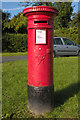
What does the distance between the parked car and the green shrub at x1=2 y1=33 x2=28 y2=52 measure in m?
5.68

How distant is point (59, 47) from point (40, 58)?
→ 370 inches

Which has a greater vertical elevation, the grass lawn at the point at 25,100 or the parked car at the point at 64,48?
the parked car at the point at 64,48

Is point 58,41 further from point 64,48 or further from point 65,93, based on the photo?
point 65,93

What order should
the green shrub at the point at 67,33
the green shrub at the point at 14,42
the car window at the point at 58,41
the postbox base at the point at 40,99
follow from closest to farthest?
the postbox base at the point at 40,99, the car window at the point at 58,41, the green shrub at the point at 14,42, the green shrub at the point at 67,33

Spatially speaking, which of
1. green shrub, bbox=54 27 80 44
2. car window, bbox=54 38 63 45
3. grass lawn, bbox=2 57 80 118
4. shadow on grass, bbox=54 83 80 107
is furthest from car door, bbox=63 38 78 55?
shadow on grass, bbox=54 83 80 107

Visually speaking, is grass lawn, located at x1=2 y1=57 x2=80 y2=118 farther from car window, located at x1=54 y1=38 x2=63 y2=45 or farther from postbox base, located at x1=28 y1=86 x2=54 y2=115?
car window, located at x1=54 y1=38 x2=63 y2=45

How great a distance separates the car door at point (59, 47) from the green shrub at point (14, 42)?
224 inches

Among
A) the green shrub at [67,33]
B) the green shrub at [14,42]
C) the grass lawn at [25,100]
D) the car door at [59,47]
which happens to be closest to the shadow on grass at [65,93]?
the grass lawn at [25,100]

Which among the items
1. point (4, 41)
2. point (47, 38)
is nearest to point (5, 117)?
point (47, 38)

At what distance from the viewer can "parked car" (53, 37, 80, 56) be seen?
1221 centimetres

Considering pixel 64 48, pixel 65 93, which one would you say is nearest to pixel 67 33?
pixel 64 48

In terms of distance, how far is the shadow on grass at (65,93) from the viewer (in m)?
3.65

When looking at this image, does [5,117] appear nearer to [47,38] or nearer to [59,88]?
[47,38]

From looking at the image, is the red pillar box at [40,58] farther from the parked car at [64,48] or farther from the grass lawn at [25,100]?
the parked car at [64,48]
